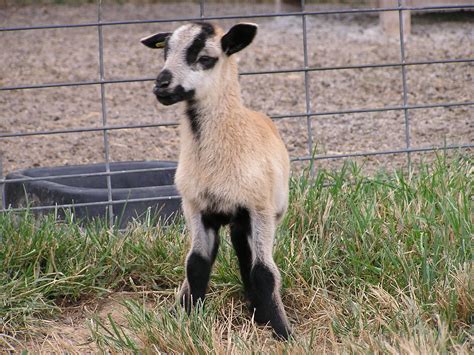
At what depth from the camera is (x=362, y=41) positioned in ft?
40.3

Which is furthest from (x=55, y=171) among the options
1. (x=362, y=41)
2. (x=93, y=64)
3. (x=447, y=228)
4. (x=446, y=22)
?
(x=446, y=22)

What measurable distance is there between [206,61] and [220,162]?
49 centimetres

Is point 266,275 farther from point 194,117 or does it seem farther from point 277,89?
point 277,89

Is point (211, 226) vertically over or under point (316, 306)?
over

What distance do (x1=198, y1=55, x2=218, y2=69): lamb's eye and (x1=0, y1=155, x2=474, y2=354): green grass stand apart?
1.18m

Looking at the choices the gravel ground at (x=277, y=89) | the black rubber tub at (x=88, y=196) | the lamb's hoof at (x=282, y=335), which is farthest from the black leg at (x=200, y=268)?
the gravel ground at (x=277, y=89)

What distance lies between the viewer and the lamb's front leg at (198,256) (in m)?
4.66

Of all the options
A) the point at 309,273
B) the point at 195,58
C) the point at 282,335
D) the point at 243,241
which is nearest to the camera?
the point at 195,58

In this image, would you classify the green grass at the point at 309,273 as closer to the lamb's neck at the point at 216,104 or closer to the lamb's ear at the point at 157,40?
the lamb's neck at the point at 216,104

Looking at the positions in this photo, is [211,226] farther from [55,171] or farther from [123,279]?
[55,171]

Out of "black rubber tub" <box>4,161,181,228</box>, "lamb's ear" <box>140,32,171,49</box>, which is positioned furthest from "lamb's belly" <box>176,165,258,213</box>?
"black rubber tub" <box>4,161,181,228</box>

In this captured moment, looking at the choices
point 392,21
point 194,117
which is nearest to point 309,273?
point 194,117

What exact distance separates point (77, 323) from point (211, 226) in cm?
98

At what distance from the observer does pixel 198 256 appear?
466 centimetres
